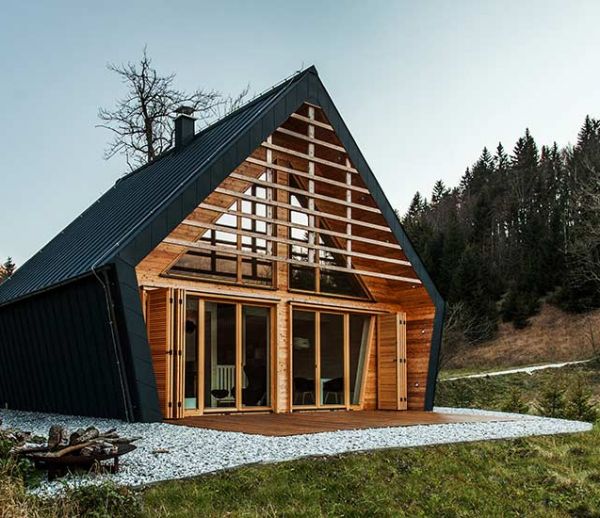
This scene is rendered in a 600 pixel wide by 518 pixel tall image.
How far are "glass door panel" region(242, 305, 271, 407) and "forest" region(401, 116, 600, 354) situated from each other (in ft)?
56.2

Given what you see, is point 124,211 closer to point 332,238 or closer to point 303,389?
point 332,238

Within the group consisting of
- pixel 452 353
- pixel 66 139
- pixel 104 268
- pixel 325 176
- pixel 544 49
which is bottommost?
pixel 452 353

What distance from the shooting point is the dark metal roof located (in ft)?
29.4

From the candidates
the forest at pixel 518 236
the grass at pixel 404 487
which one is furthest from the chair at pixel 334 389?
the forest at pixel 518 236

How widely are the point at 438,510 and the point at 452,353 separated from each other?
18.3 meters

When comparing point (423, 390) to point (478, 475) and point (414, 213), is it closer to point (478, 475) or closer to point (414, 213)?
point (478, 475)

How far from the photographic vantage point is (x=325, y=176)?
11680 mm

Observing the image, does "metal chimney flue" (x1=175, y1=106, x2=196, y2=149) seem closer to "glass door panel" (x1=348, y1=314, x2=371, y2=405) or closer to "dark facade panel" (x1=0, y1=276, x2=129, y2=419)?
"dark facade panel" (x1=0, y1=276, x2=129, y2=419)

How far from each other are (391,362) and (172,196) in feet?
17.6

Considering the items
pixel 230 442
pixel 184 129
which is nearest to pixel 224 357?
pixel 230 442

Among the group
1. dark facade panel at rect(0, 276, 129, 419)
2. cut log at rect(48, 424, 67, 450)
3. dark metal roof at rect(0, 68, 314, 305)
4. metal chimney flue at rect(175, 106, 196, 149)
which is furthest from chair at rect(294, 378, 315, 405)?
cut log at rect(48, 424, 67, 450)

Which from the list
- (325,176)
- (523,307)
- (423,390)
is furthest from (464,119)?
(523,307)

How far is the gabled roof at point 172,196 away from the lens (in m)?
8.45

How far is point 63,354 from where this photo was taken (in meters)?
9.35
